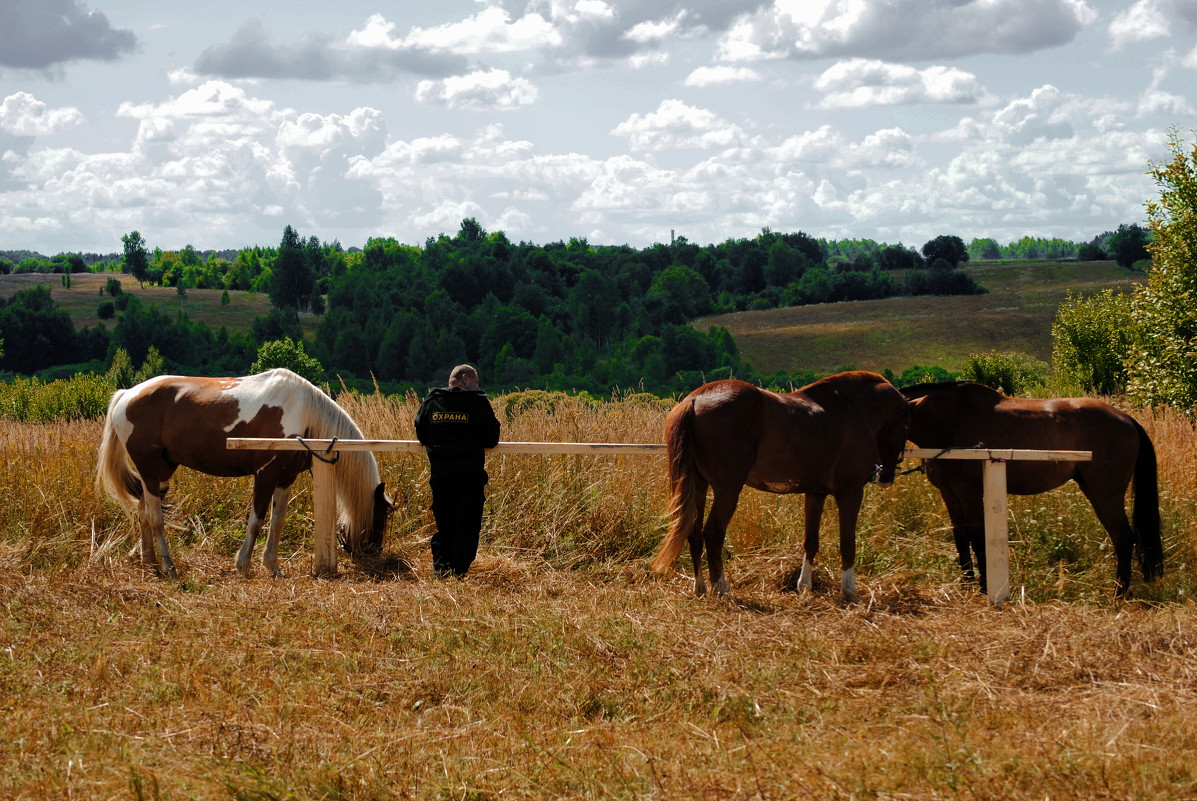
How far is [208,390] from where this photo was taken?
7562 millimetres

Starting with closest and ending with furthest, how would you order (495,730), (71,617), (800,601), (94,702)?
(495,730), (94,702), (71,617), (800,601)

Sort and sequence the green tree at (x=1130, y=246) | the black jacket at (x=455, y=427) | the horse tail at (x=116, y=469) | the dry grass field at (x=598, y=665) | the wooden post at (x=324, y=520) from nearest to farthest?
the dry grass field at (x=598, y=665)
the black jacket at (x=455, y=427)
the wooden post at (x=324, y=520)
the horse tail at (x=116, y=469)
the green tree at (x=1130, y=246)

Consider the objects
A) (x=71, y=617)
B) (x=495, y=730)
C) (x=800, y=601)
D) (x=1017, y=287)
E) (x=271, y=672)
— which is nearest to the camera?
(x=495, y=730)

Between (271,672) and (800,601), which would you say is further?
(800,601)

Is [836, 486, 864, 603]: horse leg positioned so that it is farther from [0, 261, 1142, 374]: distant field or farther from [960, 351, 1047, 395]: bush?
[0, 261, 1142, 374]: distant field

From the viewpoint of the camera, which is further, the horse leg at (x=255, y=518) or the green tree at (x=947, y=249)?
the green tree at (x=947, y=249)

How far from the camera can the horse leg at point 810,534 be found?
6578 mm

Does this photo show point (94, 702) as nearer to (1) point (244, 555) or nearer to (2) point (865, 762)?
(1) point (244, 555)

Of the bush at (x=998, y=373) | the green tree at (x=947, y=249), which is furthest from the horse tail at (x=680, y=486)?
the green tree at (x=947, y=249)

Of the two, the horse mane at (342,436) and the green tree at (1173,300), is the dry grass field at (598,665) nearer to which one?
the horse mane at (342,436)

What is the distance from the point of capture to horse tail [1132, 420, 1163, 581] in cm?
673

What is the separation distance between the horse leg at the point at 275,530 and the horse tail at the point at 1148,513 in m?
5.79

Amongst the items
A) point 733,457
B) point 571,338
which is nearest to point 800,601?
point 733,457

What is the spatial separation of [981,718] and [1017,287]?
103573 millimetres
